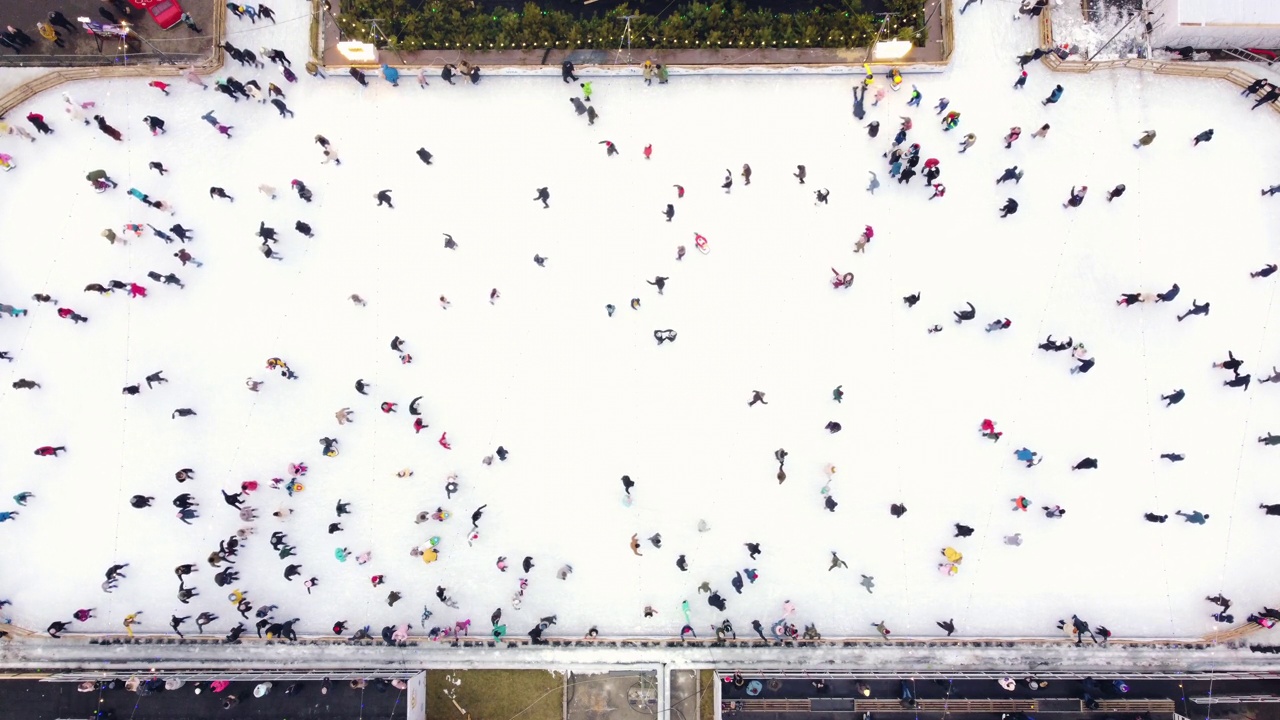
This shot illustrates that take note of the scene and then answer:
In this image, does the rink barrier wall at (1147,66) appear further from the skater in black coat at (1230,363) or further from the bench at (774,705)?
the bench at (774,705)

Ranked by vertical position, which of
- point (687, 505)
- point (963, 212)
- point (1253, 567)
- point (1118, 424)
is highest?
point (963, 212)

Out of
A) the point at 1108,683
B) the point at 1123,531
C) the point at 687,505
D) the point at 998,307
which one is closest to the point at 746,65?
the point at 998,307

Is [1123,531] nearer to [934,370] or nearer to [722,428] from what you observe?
[934,370]

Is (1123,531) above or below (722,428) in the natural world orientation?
below

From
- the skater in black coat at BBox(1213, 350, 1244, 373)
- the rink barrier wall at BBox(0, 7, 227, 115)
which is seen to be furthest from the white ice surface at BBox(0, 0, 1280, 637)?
the rink barrier wall at BBox(0, 7, 227, 115)

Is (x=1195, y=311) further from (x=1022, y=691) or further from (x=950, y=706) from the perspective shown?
(x=950, y=706)

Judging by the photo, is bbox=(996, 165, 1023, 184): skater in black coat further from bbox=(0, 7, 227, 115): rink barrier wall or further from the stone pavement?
bbox=(0, 7, 227, 115): rink barrier wall

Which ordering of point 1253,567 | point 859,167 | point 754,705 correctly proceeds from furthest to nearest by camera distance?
1. point 859,167
2. point 1253,567
3. point 754,705

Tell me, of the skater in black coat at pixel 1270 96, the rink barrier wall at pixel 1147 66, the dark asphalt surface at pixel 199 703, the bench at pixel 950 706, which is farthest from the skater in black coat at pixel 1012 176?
the dark asphalt surface at pixel 199 703
